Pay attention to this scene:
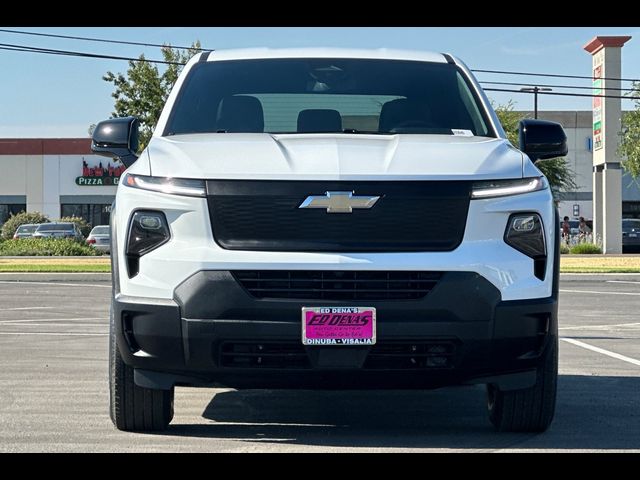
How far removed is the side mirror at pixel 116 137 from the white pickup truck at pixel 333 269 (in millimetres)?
940

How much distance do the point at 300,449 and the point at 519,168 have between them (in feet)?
5.62

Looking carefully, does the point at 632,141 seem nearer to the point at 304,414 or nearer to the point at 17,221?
the point at 17,221

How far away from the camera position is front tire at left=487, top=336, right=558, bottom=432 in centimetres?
587

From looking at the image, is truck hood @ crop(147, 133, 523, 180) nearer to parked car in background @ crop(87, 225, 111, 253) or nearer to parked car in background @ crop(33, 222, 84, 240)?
parked car in background @ crop(87, 225, 111, 253)

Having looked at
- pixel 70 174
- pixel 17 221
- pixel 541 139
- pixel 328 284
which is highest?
pixel 70 174

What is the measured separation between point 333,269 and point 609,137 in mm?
39435

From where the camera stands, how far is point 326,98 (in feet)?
23.7

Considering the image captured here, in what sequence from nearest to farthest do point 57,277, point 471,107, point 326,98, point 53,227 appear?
point 471,107 < point 326,98 < point 57,277 < point 53,227

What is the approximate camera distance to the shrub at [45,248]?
40062 mm

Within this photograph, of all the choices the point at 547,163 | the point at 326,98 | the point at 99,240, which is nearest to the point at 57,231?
the point at 99,240

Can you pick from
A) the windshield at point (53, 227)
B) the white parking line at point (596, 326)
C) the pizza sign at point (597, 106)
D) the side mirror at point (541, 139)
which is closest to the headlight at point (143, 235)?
the side mirror at point (541, 139)

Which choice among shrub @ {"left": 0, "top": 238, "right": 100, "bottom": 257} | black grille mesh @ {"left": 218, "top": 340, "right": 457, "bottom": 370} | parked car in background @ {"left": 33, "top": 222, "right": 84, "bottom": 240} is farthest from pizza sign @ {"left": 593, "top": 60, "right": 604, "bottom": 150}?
black grille mesh @ {"left": 218, "top": 340, "right": 457, "bottom": 370}

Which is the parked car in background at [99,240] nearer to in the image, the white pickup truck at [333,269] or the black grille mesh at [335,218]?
the white pickup truck at [333,269]

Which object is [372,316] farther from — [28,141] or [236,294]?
[28,141]
